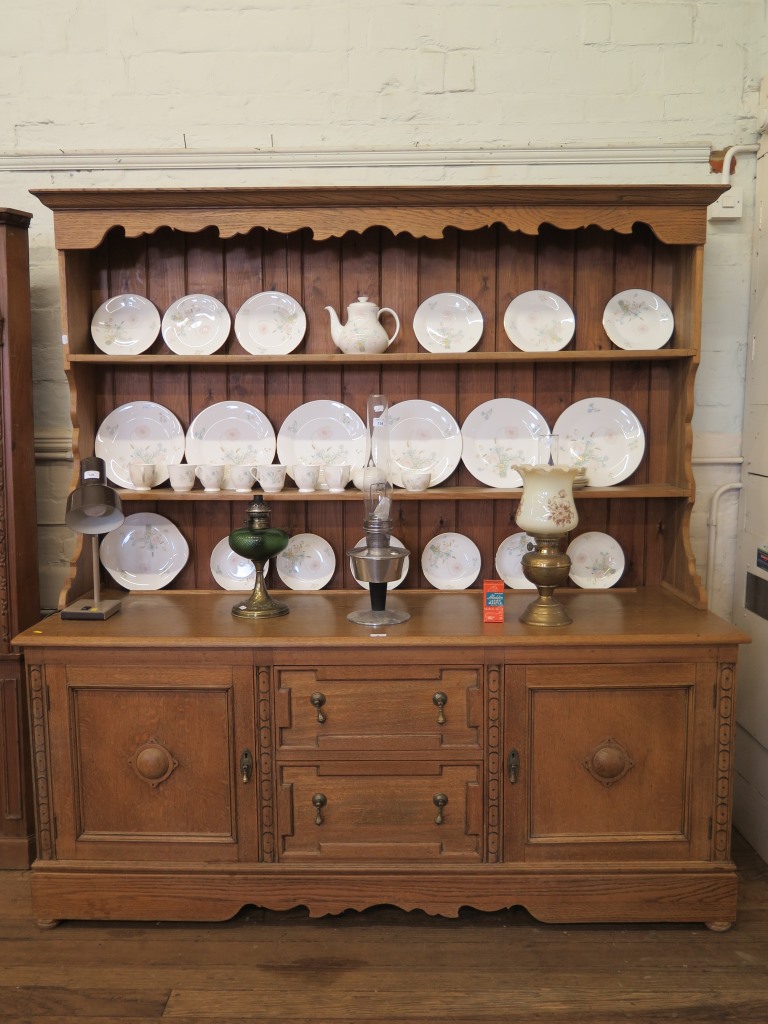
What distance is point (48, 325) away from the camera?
2.89m

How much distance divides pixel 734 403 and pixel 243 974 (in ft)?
7.67

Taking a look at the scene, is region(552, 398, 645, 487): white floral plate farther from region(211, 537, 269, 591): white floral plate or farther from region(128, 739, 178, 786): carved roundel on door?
region(128, 739, 178, 786): carved roundel on door

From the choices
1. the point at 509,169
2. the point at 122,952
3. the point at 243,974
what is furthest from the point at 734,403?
the point at 122,952

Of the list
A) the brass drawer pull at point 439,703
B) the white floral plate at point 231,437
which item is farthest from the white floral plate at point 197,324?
the brass drawer pull at point 439,703

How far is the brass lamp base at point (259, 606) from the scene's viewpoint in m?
2.49

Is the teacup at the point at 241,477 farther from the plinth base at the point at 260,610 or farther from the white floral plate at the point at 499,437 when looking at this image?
the white floral plate at the point at 499,437

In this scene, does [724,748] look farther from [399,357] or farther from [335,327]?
[335,327]

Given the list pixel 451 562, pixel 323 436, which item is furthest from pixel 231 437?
pixel 451 562

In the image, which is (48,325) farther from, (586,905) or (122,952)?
(586,905)

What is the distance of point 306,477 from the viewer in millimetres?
2658

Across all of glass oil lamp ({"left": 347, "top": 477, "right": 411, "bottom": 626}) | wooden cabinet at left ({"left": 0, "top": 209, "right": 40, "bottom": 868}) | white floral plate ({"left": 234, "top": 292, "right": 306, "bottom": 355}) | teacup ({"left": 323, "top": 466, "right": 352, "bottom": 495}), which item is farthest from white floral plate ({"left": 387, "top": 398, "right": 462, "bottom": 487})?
wooden cabinet at left ({"left": 0, "top": 209, "right": 40, "bottom": 868})

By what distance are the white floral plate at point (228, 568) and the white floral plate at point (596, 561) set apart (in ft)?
3.61

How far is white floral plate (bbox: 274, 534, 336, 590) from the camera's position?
2.84 m

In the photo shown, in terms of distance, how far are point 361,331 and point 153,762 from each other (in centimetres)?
142
